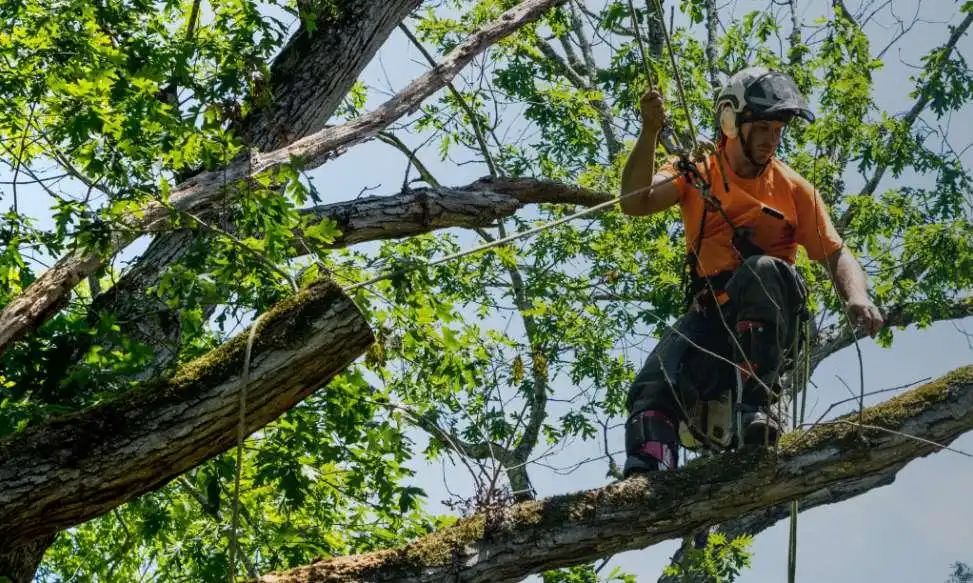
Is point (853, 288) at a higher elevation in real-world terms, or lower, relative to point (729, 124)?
lower

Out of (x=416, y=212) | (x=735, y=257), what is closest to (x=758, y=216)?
(x=735, y=257)

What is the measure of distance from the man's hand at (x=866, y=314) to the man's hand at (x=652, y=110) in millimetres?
1137

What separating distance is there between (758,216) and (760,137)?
0.34 metres

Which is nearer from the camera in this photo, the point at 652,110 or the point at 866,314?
the point at 652,110

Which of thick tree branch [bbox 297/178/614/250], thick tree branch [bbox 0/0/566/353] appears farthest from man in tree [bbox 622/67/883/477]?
thick tree branch [bbox 0/0/566/353]

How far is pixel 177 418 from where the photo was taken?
12.6 ft

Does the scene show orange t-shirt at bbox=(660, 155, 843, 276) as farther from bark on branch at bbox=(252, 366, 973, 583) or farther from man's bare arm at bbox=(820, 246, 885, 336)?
bark on branch at bbox=(252, 366, 973, 583)

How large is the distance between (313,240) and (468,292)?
6.03 m

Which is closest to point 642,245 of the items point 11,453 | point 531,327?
point 531,327

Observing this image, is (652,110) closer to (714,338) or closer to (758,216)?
(758,216)

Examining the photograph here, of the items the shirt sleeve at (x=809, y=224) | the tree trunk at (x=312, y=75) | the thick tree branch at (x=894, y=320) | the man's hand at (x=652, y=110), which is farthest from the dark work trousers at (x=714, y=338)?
the thick tree branch at (x=894, y=320)

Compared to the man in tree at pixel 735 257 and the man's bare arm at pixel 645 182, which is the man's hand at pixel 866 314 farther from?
the man's bare arm at pixel 645 182

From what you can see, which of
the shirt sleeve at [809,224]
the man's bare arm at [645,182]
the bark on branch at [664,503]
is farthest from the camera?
the shirt sleeve at [809,224]

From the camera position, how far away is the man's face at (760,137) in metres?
5.21
